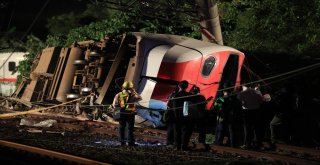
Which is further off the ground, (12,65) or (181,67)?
(12,65)

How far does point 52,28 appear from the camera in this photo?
39.4m

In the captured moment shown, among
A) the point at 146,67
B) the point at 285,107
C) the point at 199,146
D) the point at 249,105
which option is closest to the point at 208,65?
the point at 146,67

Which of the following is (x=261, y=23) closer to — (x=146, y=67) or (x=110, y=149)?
(x=146, y=67)

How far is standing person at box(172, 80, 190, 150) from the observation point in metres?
10.9

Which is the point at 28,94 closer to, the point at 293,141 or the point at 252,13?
the point at 252,13

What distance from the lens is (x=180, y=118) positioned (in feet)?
36.6

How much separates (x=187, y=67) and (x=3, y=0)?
50.2 ft

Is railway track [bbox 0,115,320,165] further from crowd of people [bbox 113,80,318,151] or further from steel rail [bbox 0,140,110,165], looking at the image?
steel rail [bbox 0,140,110,165]

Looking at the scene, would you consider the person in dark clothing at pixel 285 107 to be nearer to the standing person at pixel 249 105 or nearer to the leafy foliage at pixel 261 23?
the standing person at pixel 249 105

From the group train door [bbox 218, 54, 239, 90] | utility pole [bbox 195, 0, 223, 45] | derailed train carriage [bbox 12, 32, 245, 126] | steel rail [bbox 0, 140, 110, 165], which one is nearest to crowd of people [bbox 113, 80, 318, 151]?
derailed train carriage [bbox 12, 32, 245, 126]

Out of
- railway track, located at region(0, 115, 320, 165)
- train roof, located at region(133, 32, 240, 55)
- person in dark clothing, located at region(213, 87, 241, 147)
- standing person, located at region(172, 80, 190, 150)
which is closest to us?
railway track, located at region(0, 115, 320, 165)

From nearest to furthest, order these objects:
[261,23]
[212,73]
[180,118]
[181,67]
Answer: [180,118]
[212,73]
[181,67]
[261,23]

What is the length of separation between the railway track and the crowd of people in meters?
0.50

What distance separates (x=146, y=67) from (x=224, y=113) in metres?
3.80
